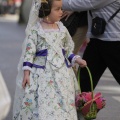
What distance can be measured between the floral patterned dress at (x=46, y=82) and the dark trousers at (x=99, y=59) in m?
0.45

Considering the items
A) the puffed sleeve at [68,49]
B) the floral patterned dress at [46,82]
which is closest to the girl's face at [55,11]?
the floral patterned dress at [46,82]

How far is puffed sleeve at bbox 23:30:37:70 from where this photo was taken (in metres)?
4.86

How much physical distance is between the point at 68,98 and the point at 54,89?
155 mm

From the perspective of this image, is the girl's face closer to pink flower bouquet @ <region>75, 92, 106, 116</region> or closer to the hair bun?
the hair bun

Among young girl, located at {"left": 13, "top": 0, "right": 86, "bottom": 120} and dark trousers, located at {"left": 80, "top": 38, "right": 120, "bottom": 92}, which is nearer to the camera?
young girl, located at {"left": 13, "top": 0, "right": 86, "bottom": 120}

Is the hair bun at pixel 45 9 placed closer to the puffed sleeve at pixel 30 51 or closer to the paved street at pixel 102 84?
the puffed sleeve at pixel 30 51

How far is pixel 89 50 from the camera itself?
5.35m

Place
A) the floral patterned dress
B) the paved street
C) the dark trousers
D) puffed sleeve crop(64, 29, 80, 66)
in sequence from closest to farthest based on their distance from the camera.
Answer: the floral patterned dress → puffed sleeve crop(64, 29, 80, 66) → the dark trousers → the paved street

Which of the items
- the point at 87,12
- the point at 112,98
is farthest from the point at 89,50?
the point at 112,98

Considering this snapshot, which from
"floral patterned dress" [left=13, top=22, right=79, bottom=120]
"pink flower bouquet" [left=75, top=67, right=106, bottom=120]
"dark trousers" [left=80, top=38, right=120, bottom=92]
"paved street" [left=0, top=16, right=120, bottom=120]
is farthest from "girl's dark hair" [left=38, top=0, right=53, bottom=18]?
"paved street" [left=0, top=16, right=120, bottom=120]

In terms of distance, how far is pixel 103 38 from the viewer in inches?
204

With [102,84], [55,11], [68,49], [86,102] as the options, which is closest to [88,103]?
[86,102]

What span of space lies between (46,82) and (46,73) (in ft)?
0.26

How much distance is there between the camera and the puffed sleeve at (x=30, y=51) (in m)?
4.86
